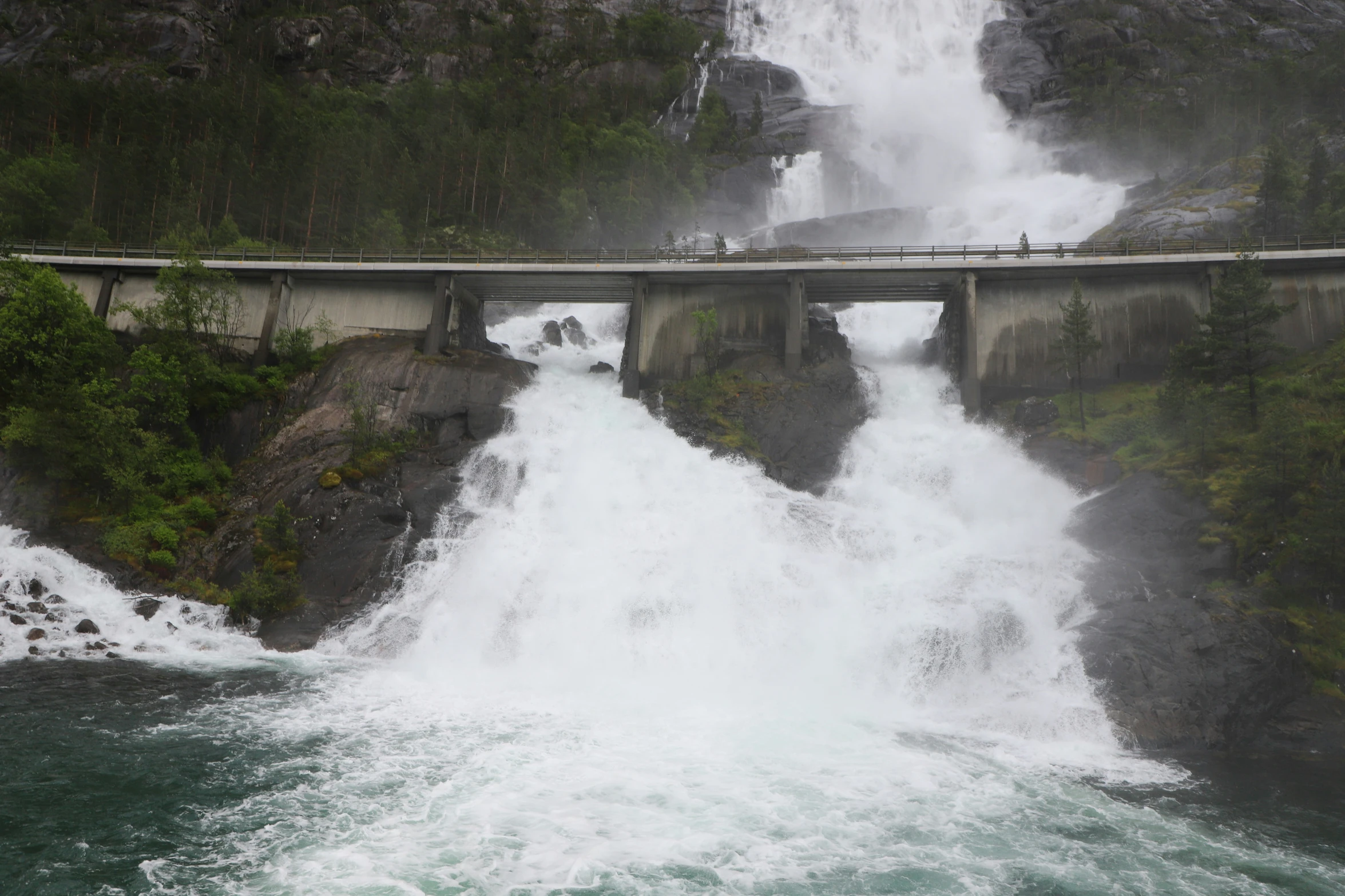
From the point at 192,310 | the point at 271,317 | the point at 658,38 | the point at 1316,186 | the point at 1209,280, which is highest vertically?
the point at 658,38

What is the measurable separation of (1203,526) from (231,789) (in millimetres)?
28146

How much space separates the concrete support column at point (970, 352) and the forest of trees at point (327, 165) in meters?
33.1

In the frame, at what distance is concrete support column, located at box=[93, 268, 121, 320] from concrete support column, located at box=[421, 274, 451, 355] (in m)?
18.0

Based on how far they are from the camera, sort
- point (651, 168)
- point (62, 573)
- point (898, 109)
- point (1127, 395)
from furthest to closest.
Answer: 1. point (898, 109)
2. point (651, 168)
3. point (1127, 395)
4. point (62, 573)

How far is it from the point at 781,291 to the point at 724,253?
376 cm

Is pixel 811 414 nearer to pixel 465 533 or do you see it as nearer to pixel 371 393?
pixel 465 533

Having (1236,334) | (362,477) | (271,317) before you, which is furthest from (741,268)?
(271,317)

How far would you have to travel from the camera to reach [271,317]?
43375 millimetres

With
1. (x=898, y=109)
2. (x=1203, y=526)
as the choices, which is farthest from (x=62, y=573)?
(x=898, y=109)

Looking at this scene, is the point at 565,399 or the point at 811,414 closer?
the point at 811,414

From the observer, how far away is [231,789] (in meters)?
Result: 15.7

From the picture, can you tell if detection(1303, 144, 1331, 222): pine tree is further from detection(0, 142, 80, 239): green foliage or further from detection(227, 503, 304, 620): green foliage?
detection(0, 142, 80, 239): green foliage

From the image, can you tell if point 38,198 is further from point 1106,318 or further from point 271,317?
point 1106,318

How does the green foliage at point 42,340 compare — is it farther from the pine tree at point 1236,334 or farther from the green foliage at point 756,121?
the green foliage at point 756,121
